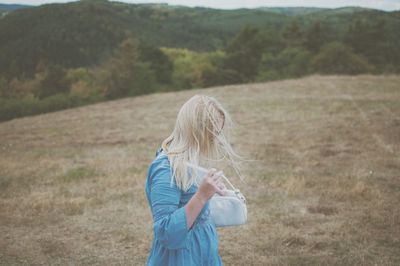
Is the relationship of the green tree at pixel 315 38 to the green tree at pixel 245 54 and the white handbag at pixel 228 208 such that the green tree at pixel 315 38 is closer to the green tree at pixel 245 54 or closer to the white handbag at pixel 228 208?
the green tree at pixel 245 54

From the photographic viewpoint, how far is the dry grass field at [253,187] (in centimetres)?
571

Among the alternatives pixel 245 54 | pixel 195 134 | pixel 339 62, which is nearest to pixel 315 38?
pixel 245 54

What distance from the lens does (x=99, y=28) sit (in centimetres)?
4544

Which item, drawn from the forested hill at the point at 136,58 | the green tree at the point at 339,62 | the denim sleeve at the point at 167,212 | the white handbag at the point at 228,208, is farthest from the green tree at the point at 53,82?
the denim sleeve at the point at 167,212

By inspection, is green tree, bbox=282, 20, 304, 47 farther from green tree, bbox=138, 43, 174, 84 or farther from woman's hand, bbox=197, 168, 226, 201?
woman's hand, bbox=197, 168, 226, 201

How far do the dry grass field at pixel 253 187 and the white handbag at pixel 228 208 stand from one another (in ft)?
10.4

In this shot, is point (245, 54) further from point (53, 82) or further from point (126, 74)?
point (53, 82)

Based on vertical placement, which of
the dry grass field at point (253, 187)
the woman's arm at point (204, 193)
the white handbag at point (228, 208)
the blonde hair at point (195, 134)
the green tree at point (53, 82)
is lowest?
the green tree at point (53, 82)

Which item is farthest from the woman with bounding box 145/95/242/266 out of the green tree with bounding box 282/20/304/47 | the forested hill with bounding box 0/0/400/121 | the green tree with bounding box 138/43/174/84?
the green tree with bounding box 282/20/304/47

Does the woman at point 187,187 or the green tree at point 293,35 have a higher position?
the green tree at point 293,35

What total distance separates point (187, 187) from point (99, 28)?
150ft

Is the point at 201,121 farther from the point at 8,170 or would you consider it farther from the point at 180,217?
the point at 8,170

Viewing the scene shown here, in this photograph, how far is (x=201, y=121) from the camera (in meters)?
2.15

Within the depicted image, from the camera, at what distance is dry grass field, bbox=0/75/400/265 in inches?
225
